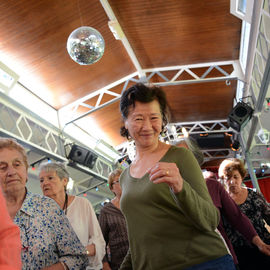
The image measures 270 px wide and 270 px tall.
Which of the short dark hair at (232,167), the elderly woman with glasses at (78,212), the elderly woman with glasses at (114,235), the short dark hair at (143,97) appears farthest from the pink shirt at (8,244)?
the short dark hair at (232,167)

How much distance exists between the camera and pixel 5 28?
5.44 meters

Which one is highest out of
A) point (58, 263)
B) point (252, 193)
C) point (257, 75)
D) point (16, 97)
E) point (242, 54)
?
point (242, 54)

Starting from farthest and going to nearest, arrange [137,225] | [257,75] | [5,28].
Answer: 1. [257,75]
2. [5,28]
3. [137,225]

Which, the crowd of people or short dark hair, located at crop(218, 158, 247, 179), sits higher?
short dark hair, located at crop(218, 158, 247, 179)

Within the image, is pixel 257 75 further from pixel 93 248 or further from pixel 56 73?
pixel 93 248

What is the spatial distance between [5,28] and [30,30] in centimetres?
42

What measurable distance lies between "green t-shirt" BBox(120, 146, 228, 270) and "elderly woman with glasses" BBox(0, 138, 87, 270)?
50 cm

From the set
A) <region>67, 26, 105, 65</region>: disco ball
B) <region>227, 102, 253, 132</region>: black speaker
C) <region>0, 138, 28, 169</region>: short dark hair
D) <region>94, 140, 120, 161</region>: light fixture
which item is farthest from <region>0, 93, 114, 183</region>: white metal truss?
<region>0, 138, 28, 169</region>: short dark hair

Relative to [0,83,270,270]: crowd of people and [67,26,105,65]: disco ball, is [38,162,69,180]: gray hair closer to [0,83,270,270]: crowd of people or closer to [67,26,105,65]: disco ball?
[0,83,270,270]: crowd of people

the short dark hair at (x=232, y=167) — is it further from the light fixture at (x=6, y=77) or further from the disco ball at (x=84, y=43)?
the light fixture at (x=6, y=77)

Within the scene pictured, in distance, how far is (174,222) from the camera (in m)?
1.00

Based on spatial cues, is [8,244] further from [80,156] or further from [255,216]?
[80,156]

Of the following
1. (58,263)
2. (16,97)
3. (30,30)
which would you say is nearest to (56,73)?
(16,97)

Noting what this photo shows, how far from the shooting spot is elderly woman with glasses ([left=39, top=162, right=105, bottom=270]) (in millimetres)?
2387
